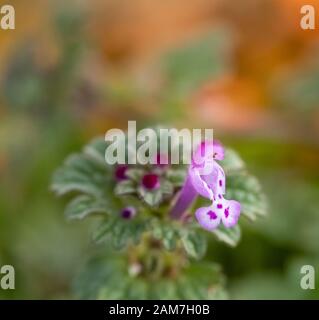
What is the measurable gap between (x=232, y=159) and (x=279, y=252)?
4.99 feet

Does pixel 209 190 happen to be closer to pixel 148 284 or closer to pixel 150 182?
pixel 150 182

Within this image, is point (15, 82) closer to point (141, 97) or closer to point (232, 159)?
point (141, 97)

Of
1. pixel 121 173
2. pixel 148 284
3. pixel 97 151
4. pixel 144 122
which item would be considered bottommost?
pixel 148 284

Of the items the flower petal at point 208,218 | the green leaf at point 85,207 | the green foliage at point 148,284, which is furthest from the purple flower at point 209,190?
the green foliage at point 148,284

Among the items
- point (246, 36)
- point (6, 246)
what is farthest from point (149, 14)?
point (6, 246)

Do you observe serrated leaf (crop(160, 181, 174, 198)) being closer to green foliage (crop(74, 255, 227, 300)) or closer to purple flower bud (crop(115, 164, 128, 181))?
purple flower bud (crop(115, 164, 128, 181))

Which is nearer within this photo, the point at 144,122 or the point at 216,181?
the point at 216,181

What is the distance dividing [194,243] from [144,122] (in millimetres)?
1997

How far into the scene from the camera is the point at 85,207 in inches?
105

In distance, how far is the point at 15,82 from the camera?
4484 mm

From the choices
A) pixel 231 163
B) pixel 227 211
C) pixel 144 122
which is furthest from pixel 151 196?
pixel 144 122

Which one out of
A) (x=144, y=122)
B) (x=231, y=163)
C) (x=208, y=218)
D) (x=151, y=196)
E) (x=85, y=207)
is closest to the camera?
(x=208, y=218)

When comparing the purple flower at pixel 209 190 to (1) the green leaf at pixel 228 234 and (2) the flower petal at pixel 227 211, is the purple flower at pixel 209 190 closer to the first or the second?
(2) the flower petal at pixel 227 211

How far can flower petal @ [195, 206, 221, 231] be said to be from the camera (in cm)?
234
